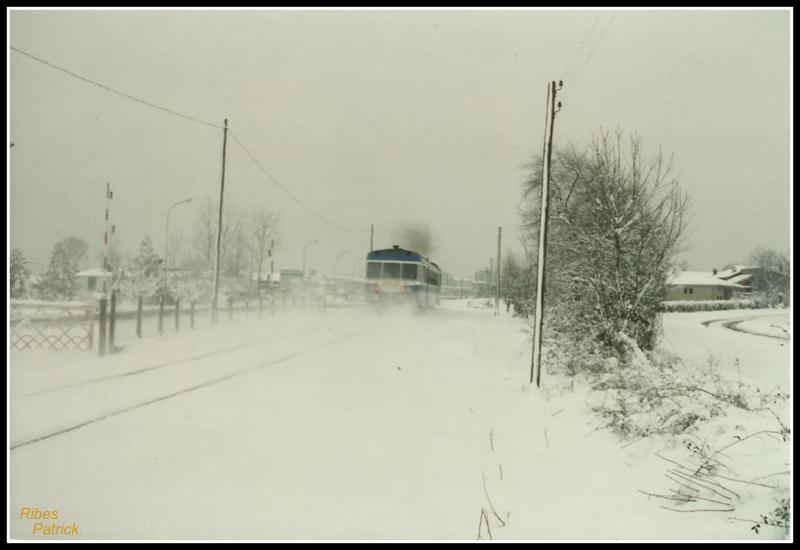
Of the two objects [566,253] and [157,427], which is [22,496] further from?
[566,253]

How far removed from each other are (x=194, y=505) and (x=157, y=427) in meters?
2.11

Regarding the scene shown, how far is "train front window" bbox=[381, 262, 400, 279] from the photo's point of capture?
24.8 metres

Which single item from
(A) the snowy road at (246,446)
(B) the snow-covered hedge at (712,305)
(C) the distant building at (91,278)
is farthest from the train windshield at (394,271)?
(C) the distant building at (91,278)

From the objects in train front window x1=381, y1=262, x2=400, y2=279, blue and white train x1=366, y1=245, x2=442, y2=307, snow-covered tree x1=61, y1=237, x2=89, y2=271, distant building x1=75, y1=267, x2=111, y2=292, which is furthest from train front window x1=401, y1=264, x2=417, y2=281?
distant building x1=75, y1=267, x2=111, y2=292

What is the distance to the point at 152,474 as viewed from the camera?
439 cm

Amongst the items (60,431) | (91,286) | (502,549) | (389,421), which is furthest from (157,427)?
(91,286)

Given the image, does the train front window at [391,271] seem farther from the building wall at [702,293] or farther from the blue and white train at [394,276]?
the building wall at [702,293]

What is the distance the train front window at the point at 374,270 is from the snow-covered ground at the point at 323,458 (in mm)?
15076

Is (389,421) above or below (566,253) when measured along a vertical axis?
below

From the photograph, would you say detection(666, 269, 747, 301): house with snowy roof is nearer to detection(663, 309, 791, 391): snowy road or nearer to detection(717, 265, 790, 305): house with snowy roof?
detection(717, 265, 790, 305): house with snowy roof

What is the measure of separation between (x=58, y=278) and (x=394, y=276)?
21984mm

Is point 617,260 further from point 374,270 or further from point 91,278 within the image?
point 91,278

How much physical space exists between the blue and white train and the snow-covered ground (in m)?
14.6

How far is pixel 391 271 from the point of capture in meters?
24.9
